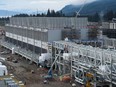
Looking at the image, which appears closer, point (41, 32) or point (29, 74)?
point (29, 74)

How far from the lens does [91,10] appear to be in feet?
463

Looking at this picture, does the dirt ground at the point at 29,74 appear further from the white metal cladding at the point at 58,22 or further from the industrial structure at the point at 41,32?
the white metal cladding at the point at 58,22

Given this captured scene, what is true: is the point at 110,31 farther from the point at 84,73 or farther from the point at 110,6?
the point at 110,6

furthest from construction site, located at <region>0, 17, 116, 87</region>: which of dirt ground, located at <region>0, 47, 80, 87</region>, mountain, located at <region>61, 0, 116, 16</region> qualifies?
mountain, located at <region>61, 0, 116, 16</region>

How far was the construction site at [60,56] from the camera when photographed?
1659cm

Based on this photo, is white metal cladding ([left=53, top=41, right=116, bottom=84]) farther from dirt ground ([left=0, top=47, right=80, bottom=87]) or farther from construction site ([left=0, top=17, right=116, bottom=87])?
dirt ground ([left=0, top=47, right=80, bottom=87])

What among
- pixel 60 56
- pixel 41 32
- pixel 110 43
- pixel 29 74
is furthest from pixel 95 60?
pixel 41 32

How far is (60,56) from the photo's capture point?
21.5 metres

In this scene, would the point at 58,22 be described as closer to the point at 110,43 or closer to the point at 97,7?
the point at 110,43

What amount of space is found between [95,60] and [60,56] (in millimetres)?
4638

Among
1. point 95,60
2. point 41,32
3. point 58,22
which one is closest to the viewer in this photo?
point 95,60

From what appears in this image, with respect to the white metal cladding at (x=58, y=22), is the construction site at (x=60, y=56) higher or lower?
lower

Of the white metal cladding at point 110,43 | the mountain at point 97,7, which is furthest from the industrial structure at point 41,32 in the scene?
the mountain at point 97,7

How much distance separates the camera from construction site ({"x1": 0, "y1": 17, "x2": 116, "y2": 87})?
16594mm
